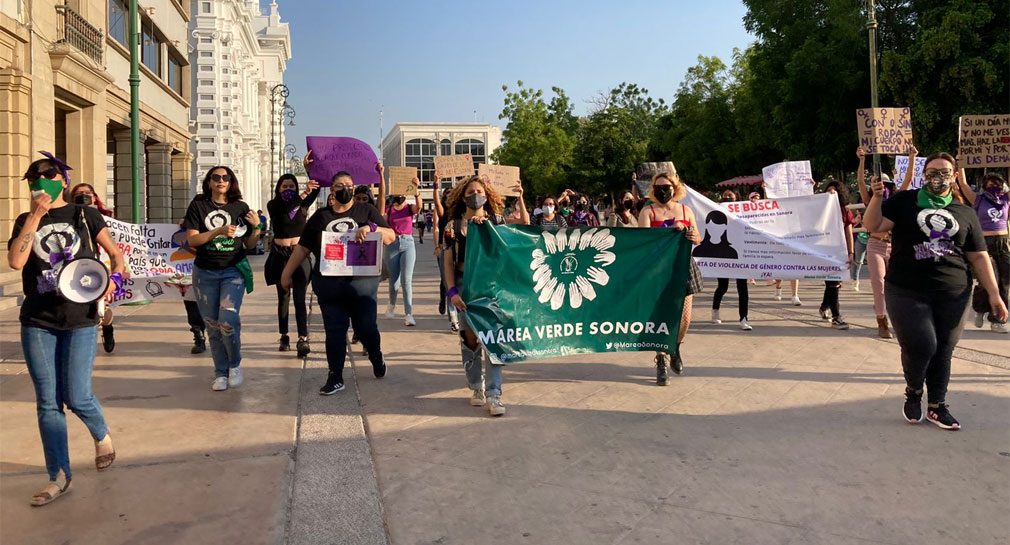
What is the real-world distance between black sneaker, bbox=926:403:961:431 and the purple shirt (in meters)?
4.86

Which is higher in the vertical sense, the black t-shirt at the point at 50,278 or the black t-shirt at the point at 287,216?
the black t-shirt at the point at 287,216

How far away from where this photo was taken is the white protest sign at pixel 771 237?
10.1 meters

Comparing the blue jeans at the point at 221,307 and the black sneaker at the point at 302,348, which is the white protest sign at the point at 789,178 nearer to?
the black sneaker at the point at 302,348

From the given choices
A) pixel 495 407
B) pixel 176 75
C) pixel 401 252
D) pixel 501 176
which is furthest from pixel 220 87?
pixel 495 407

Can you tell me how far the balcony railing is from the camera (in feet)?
52.3

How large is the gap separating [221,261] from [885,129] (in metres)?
7.50

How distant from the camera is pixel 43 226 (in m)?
4.31

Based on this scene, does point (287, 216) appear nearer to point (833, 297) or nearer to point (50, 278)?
point (50, 278)

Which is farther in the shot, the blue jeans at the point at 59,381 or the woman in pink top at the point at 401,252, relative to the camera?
the woman in pink top at the point at 401,252

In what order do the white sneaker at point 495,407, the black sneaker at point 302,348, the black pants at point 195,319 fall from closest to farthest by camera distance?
A: the white sneaker at point 495,407 < the black sneaker at point 302,348 < the black pants at point 195,319

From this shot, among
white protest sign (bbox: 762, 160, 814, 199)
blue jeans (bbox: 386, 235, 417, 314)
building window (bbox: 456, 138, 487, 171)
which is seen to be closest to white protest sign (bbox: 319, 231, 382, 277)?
blue jeans (bbox: 386, 235, 417, 314)

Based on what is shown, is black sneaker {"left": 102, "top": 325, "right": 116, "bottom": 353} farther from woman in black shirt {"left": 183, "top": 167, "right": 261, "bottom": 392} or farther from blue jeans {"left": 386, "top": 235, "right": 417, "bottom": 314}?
blue jeans {"left": 386, "top": 235, "right": 417, "bottom": 314}

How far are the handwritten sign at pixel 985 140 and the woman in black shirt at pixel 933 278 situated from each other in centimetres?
610

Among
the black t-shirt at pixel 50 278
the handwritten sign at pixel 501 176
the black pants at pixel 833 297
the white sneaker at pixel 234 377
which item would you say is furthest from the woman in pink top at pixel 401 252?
the black t-shirt at pixel 50 278
